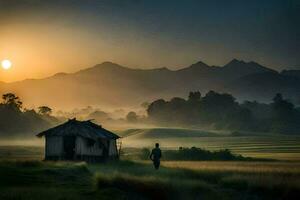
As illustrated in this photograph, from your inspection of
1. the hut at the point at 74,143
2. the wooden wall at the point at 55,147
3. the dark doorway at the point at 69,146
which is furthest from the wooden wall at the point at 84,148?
the wooden wall at the point at 55,147

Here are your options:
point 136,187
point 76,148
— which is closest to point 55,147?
point 76,148

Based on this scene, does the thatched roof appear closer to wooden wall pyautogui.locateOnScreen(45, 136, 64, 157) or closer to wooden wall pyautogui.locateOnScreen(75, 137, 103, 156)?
wooden wall pyautogui.locateOnScreen(45, 136, 64, 157)

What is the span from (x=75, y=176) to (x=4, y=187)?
9300 mm

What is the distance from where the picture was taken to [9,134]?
186000 millimetres

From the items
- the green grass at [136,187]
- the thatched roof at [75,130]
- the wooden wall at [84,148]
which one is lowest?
the green grass at [136,187]

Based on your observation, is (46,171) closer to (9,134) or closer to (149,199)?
(149,199)

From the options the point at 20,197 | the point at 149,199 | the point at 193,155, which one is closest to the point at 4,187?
Answer: the point at 20,197

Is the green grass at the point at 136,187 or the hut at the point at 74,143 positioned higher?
the hut at the point at 74,143

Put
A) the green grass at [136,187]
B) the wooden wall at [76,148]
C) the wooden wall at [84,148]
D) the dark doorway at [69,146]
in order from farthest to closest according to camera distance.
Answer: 1. the dark doorway at [69,146]
2. the wooden wall at [76,148]
3. the wooden wall at [84,148]
4. the green grass at [136,187]

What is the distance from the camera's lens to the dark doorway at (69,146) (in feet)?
226

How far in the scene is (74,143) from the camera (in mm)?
68938

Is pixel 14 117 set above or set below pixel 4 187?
above

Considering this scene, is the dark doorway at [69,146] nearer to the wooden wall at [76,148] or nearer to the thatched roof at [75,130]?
the wooden wall at [76,148]

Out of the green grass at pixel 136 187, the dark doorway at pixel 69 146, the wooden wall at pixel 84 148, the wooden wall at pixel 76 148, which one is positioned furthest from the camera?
the dark doorway at pixel 69 146
